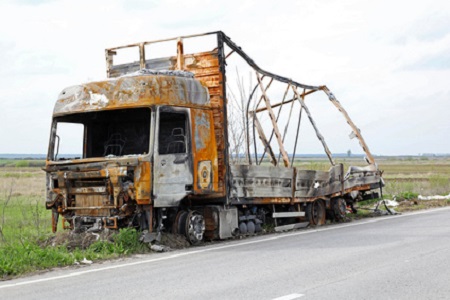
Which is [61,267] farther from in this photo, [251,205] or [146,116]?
[251,205]

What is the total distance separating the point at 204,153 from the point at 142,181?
1710mm

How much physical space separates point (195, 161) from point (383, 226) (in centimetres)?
580

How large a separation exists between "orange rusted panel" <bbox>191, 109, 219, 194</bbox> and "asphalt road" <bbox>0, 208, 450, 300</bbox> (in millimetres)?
1213

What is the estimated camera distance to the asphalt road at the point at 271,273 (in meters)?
7.44

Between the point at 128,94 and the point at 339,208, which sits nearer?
the point at 128,94

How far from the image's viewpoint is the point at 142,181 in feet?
37.1

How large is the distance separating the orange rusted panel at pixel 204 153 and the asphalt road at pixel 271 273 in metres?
1.21

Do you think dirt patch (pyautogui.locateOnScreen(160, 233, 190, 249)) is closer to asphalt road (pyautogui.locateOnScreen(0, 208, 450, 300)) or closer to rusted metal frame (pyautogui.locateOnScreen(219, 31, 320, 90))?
asphalt road (pyautogui.locateOnScreen(0, 208, 450, 300))

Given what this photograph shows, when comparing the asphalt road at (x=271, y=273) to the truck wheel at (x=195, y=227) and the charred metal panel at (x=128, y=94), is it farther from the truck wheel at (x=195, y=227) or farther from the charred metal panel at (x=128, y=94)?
the charred metal panel at (x=128, y=94)

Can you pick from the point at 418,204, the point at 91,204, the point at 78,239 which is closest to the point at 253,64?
the point at 91,204

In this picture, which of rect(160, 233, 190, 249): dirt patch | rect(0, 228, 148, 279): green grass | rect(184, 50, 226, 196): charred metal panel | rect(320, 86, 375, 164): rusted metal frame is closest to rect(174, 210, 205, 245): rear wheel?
rect(160, 233, 190, 249): dirt patch

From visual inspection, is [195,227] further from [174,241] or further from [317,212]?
[317,212]

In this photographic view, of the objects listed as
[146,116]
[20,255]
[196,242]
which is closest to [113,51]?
[146,116]

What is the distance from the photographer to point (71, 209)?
1198cm
